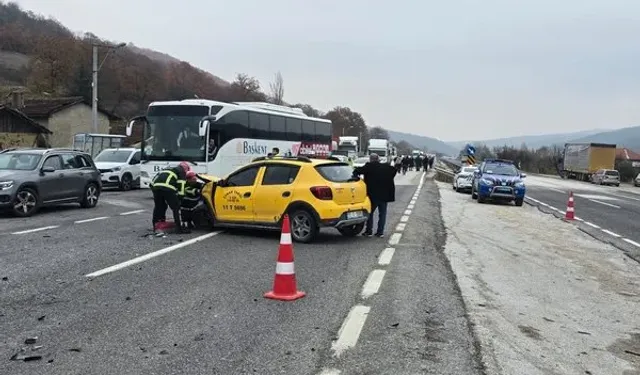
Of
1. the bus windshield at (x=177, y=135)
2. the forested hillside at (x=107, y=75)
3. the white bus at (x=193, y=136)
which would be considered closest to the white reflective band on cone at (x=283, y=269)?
the white bus at (x=193, y=136)

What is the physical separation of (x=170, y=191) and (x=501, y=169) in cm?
1724

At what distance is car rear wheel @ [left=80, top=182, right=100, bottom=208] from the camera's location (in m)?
16.8

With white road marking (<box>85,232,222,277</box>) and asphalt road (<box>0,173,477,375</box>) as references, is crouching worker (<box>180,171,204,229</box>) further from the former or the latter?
asphalt road (<box>0,173,477,375</box>)

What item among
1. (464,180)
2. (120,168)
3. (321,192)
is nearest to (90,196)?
(120,168)

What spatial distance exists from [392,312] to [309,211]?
4869mm

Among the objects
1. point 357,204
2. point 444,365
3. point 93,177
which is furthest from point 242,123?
point 444,365

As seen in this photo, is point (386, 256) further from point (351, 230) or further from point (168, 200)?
point (168, 200)

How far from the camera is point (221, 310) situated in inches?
244

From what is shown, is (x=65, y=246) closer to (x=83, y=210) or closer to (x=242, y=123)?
(x=83, y=210)

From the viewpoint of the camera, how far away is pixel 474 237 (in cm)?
1305

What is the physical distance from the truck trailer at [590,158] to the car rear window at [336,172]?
55.1 meters

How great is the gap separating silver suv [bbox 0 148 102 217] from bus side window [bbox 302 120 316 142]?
12.0 m

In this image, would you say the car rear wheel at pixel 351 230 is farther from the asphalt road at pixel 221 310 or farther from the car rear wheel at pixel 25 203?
the car rear wheel at pixel 25 203

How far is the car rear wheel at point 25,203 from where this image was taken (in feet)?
47.0
